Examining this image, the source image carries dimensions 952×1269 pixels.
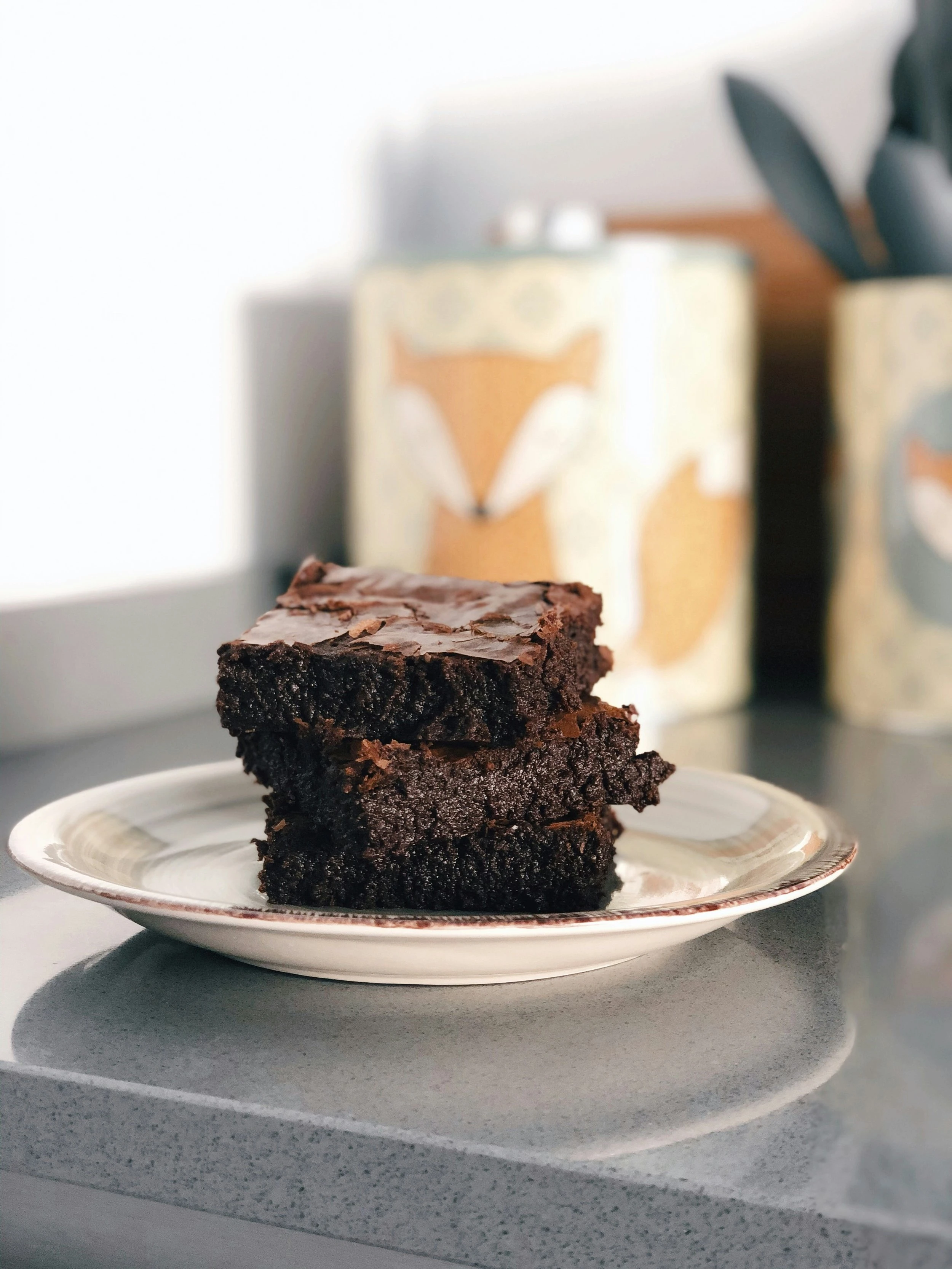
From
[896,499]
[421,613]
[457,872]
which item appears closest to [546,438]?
[896,499]

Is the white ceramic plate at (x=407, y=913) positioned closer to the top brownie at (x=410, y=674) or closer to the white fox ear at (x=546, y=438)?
the top brownie at (x=410, y=674)

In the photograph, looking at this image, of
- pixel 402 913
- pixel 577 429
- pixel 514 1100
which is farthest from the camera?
pixel 577 429

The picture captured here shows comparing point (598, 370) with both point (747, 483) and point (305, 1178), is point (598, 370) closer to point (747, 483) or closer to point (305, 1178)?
point (747, 483)

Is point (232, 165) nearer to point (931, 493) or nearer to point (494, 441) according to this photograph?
point (494, 441)

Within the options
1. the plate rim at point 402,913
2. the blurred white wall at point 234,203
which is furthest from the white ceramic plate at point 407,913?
the blurred white wall at point 234,203

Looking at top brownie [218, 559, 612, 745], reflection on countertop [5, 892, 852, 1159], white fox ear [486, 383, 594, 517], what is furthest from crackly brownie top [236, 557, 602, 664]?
white fox ear [486, 383, 594, 517]

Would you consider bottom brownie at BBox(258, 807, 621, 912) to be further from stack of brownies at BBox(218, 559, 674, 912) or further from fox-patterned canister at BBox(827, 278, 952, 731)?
fox-patterned canister at BBox(827, 278, 952, 731)

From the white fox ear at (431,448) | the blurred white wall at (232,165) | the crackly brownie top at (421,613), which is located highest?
the blurred white wall at (232,165)
